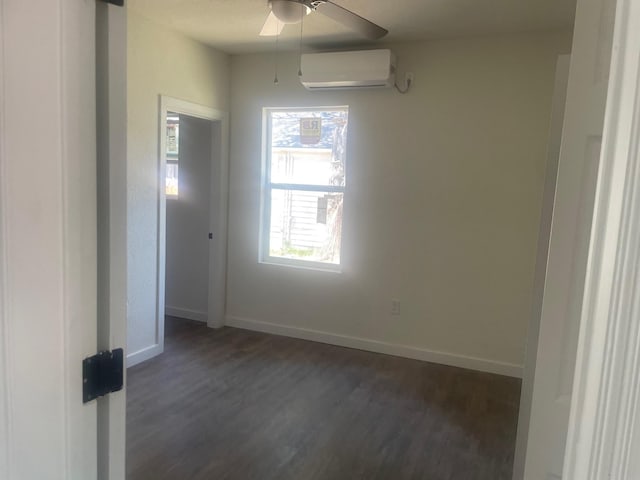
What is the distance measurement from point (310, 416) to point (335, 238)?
5.90 feet

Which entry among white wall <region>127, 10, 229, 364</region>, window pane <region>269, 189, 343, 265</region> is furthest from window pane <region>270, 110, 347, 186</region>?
white wall <region>127, 10, 229, 364</region>

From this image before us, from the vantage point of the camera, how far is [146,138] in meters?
3.67

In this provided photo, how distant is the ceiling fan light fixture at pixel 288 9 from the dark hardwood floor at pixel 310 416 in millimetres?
2416

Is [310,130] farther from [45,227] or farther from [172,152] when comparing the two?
[45,227]

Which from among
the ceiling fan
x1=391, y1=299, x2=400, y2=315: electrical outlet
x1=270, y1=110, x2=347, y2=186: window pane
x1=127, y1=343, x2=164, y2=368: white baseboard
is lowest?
x1=127, y1=343, x2=164, y2=368: white baseboard

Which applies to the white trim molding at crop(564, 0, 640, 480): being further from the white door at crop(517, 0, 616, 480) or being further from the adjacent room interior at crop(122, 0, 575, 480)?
the adjacent room interior at crop(122, 0, 575, 480)

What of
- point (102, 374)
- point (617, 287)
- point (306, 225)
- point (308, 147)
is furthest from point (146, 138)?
point (617, 287)

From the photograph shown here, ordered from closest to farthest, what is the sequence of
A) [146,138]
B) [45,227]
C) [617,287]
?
[617,287]
[45,227]
[146,138]

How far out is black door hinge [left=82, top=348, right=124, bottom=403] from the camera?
0.94m

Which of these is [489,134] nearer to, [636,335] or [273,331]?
[273,331]

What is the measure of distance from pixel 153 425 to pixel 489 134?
124 inches

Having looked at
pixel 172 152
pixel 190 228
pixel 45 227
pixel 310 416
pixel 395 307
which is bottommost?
pixel 310 416

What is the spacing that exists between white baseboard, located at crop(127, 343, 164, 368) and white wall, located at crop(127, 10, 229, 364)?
0.04 feet

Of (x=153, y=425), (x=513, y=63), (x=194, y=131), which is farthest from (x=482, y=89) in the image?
(x=153, y=425)
